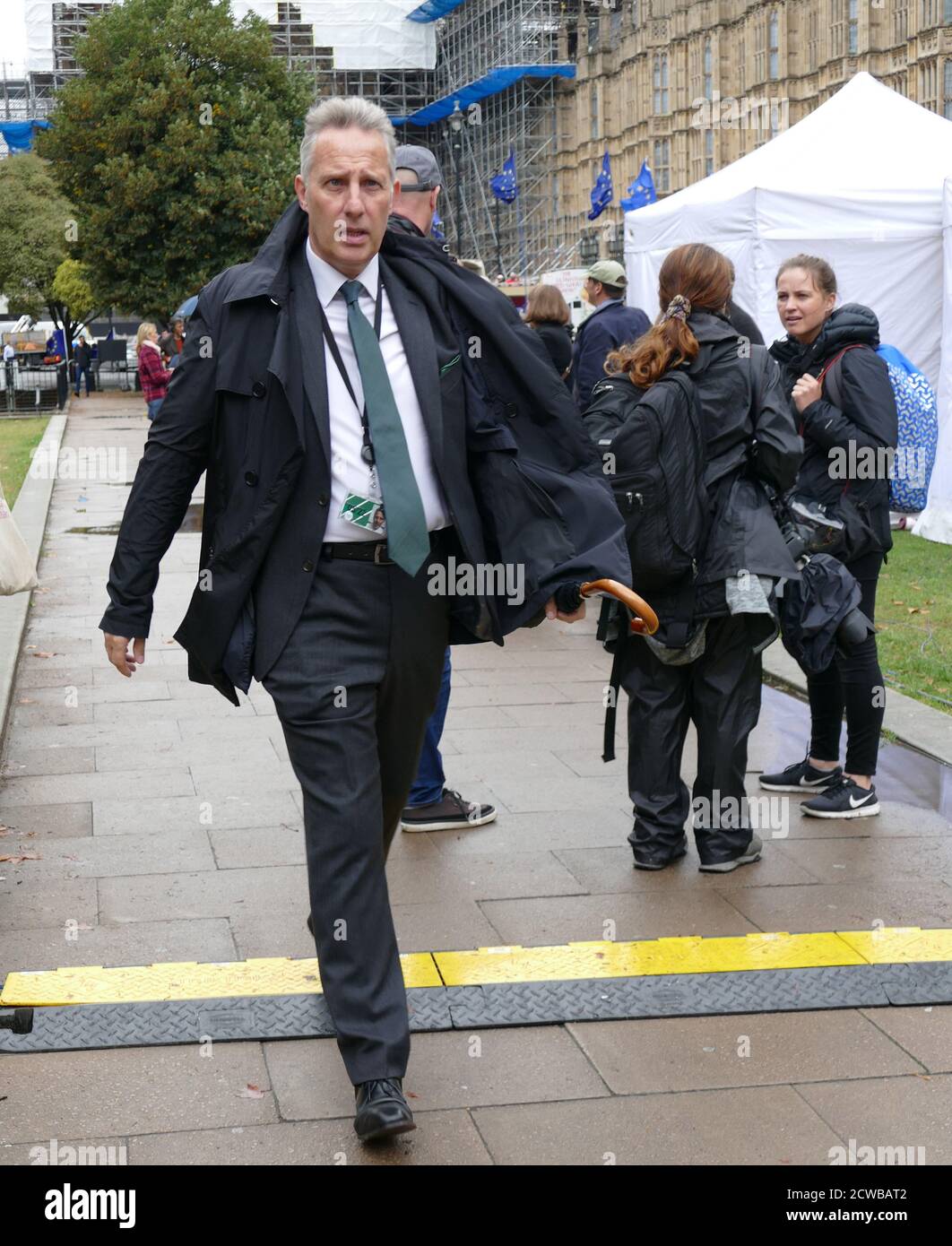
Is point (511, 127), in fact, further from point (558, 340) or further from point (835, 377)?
point (835, 377)

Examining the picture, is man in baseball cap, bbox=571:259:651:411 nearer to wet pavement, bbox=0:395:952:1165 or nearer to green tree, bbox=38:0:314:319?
wet pavement, bbox=0:395:952:1165

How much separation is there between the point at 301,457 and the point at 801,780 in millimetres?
3143

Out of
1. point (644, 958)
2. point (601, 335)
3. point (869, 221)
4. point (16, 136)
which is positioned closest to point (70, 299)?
point (16, 136)

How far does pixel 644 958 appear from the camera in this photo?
14.1ft

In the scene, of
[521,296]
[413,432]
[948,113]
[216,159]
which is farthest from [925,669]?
[521,296]

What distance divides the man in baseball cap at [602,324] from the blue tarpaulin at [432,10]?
70.7m

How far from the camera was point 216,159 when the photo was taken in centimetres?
4206

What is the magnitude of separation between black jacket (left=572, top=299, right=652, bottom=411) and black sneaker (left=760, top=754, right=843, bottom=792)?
3966 mm

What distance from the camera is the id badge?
332 cm

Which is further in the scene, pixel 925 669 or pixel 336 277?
pixel 925 669

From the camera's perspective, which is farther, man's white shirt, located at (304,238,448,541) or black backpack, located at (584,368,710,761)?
black backpack, located at (584,368,710,761)

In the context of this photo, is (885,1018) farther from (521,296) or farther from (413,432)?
(521,296)

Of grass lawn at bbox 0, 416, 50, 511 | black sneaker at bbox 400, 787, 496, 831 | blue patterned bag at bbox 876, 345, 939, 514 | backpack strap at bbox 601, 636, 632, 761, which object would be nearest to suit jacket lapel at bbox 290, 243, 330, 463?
backpack strap at bbox 601, 636, 632, 761

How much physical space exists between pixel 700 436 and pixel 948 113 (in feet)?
158
